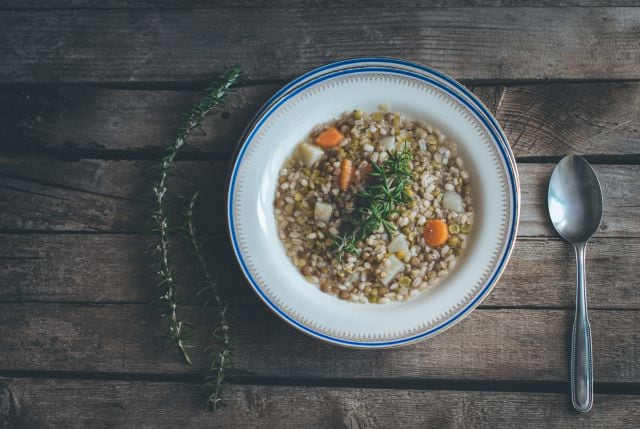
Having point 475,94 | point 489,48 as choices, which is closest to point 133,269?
point 475,94

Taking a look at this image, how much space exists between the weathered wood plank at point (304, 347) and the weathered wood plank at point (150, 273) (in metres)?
0.04

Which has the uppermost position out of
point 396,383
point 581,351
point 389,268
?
point 389,268

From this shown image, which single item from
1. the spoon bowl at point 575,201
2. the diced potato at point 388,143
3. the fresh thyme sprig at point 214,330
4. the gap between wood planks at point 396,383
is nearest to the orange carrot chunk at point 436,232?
the diced potato at point 388,143

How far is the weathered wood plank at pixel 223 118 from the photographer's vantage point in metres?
1.97

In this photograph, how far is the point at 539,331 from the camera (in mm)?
1943

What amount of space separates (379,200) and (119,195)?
894mm

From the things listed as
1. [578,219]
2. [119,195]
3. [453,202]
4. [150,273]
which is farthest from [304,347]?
[578,219]

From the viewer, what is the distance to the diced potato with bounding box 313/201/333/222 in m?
1.86

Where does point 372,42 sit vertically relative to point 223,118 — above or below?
above

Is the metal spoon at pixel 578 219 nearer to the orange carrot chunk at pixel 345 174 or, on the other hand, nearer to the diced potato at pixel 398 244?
the diced potato at pixel 398 244

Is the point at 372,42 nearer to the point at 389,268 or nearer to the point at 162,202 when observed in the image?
the point at 389,268

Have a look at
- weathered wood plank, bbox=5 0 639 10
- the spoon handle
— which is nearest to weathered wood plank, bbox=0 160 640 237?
the spoon handle

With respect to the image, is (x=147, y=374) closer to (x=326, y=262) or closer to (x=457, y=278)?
(x=326, y=262)

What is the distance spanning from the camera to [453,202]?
1.87 m
